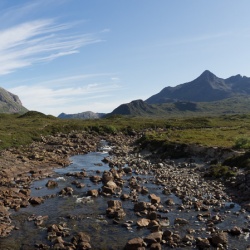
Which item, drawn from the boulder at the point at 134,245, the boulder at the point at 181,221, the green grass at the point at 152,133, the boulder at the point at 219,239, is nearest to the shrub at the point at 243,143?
the green grass at the point at 152,133

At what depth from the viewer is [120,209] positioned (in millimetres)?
31125

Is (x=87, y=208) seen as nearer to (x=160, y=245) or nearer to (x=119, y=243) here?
(x=119, y=243)

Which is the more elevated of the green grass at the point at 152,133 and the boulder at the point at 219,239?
the green grass at the point at 152,133

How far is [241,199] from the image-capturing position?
34.3m

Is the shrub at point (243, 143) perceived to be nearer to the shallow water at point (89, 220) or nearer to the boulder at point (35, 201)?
the shallow water at point (89, 220)

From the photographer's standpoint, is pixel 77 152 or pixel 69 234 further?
pixel 77 152

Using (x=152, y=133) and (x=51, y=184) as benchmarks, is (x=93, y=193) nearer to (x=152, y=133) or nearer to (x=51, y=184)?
(x=51, y=184)

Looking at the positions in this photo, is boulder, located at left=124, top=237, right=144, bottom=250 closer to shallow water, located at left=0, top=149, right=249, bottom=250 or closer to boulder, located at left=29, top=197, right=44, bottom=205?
shallow water, located at left=0, top=149, right=249, bottom=250

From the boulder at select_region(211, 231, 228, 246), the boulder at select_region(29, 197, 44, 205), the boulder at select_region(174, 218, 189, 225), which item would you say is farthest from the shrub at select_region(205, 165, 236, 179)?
the boulder at select_region(29, 197, 44, 205)

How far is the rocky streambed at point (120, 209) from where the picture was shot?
2433 centimetres

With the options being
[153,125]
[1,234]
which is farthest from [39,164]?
[153,125]

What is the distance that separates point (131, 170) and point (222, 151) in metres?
15.4

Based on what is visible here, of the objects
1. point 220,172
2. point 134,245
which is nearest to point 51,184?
point 134,245

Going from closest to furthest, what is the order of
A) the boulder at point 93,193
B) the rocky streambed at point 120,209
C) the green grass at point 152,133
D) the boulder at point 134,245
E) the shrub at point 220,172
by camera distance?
the boulder at point 134,245, the rocky streambed at point 120,209, the boulder at point 93,193, the shrub at point 220,172, the green grass at point 152,133
